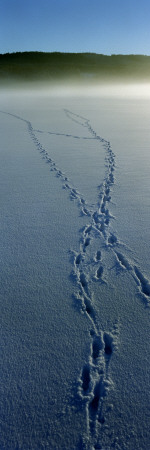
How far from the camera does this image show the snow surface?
79.7 inches

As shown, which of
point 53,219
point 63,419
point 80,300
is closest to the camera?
point 63,419

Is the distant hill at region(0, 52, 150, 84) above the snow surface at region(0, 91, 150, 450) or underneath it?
above

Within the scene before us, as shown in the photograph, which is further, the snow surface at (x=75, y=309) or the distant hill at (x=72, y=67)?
the distant hill at (x=72, y=67)

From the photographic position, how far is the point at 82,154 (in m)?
7.66

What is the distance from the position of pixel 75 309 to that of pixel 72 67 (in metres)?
60.8

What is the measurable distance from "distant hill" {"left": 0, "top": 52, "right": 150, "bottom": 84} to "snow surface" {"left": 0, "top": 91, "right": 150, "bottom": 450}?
45.8 meters

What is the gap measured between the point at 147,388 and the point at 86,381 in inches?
16.9

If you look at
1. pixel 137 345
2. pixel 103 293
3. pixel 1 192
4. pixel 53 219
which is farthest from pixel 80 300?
pixel 1 192

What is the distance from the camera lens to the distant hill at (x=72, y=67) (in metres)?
50.3

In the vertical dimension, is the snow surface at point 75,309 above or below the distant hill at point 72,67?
below

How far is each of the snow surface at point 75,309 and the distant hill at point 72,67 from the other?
45.8 m

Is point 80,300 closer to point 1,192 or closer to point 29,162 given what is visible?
point 1,192

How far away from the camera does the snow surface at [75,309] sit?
6.64 ft

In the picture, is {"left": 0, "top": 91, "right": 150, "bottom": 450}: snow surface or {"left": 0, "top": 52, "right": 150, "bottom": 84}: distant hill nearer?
{"left": 0, "top": 91, "right": 150, "bottom": 450}: snow surface
